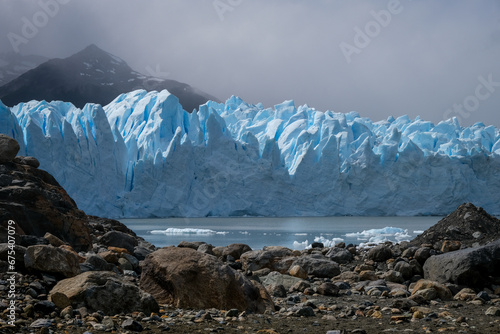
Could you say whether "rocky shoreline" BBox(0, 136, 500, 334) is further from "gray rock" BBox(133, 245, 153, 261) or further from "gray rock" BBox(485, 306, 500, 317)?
"gray rock" BBox(133, 245, 153, 261)

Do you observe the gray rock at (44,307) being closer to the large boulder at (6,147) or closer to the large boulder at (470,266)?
the large boulder at (6,147)

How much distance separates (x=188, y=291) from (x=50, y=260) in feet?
3.07

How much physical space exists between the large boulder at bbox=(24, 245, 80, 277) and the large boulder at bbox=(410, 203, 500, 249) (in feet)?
16.0

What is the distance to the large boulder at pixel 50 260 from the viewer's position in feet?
10.2

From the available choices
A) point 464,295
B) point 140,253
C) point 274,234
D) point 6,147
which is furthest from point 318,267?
point 274,234

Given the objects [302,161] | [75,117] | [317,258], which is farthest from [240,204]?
[317,258]

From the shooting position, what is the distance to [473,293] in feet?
13.2

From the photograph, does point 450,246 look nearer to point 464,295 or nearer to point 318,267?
point 318,267

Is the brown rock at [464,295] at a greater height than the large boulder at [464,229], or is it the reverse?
the large boulder at [464,229]

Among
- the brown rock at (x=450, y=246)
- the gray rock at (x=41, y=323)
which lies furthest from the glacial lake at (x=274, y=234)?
the gray rock at (x=41, y=323)

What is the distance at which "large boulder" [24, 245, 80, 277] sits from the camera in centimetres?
312

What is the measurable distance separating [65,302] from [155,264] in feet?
2.67

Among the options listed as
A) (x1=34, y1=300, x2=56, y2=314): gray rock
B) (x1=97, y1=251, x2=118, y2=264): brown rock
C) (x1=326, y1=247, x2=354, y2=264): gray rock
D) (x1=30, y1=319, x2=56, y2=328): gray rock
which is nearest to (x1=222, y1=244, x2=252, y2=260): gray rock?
(x1=326, y1=247, x2=354, y2=264): gray rock

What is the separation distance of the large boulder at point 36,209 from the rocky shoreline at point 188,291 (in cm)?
1
